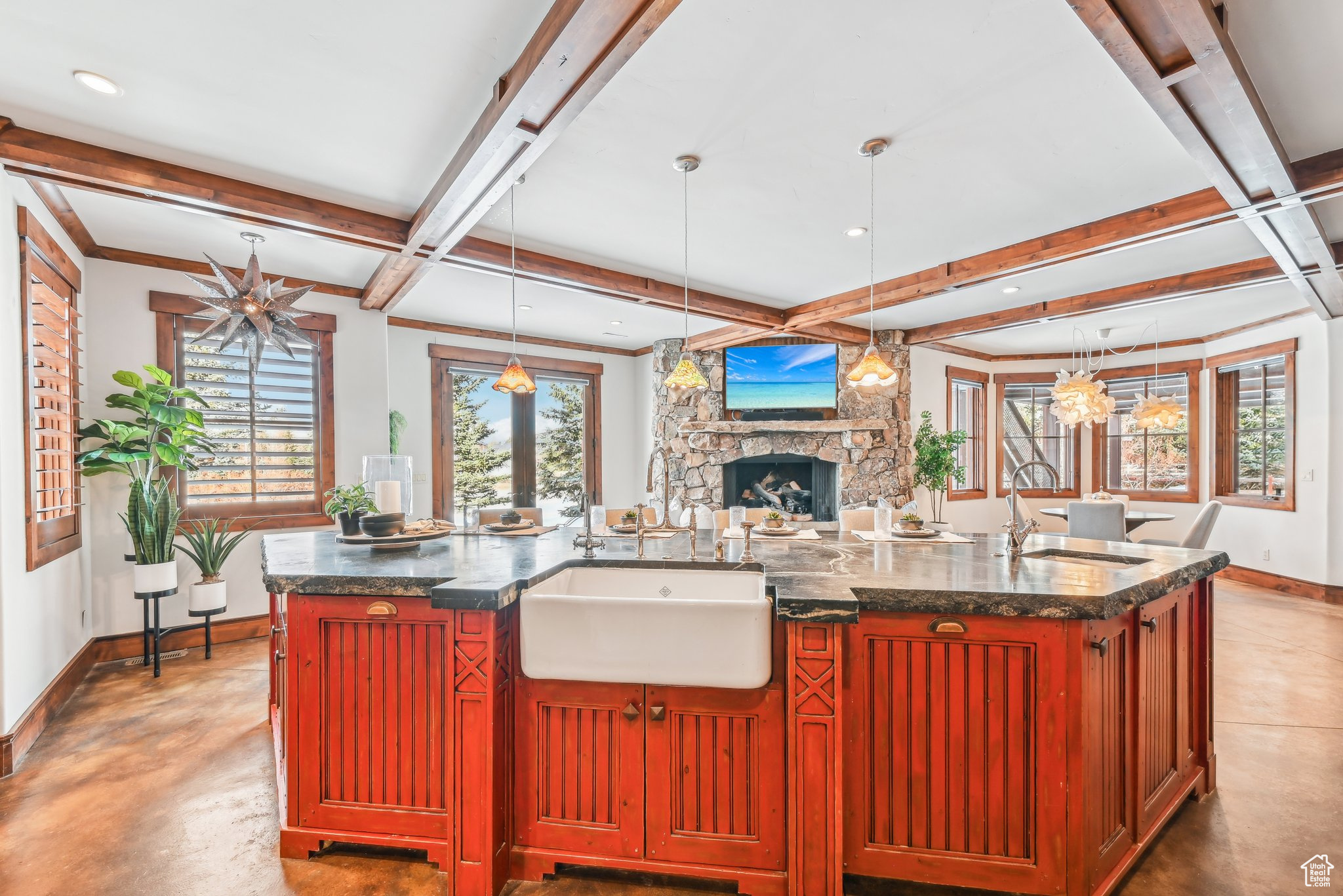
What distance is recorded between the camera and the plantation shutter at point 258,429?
13.5 ft

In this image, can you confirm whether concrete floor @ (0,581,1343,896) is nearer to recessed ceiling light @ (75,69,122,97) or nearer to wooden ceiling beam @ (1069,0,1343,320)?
wooden ceiling beam @ (1069,0,1343,320)

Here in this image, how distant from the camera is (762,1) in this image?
1.79 metres

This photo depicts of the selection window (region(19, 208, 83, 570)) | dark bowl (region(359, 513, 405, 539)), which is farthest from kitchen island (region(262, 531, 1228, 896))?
window (region(19, 208, 83, 570))

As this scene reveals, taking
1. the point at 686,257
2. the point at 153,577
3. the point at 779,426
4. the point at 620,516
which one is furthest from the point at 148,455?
the point at 779,426

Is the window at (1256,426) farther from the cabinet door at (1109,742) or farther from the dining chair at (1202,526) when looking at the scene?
the cabinet door at (1109,742)

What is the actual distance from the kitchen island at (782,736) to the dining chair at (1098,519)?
10.6 feet

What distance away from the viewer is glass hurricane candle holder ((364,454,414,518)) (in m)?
2.67

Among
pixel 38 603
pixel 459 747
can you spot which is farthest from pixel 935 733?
pixel 38 603

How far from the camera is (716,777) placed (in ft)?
5.67

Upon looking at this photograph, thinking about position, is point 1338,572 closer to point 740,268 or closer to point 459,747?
point 740,268

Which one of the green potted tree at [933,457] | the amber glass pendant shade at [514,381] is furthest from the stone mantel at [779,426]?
the amber glass pendant shade at [514,381]

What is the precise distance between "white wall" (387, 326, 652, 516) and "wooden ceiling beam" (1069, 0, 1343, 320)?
5110 mm

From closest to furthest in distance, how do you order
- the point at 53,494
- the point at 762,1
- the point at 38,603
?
the point at 762,1
the point at 38,603
the point at 53,494

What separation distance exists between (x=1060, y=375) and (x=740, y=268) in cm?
322
